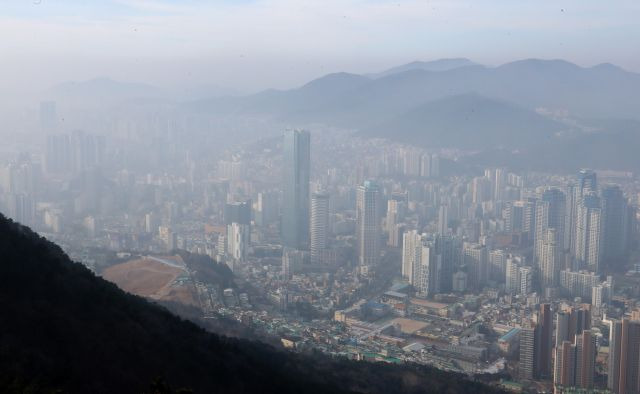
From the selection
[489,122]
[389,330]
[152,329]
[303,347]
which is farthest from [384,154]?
[152,329]

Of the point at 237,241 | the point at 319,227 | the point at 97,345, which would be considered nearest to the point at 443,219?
the point at 319,227

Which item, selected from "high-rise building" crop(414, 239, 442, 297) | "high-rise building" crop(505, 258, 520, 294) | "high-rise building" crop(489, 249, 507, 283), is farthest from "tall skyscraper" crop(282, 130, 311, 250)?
"high-rise building" crop(505, 258, 520, 294)

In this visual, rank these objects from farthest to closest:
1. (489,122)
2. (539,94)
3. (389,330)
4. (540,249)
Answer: (539,94) < (489,122) < (540,249) < (389,330)

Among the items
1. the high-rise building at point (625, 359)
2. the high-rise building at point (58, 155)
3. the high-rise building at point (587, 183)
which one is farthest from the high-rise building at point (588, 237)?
the high-rise building at point (58, 155)

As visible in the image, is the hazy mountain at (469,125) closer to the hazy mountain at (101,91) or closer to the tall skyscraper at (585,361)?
the hazy mountain at (101,91)

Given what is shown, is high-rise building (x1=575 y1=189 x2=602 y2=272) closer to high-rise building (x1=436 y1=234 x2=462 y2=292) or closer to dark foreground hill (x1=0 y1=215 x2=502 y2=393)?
high-rise building (x1=436 y1=234 x2=462 y2=292)

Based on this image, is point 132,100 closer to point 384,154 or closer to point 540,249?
point 384,154
